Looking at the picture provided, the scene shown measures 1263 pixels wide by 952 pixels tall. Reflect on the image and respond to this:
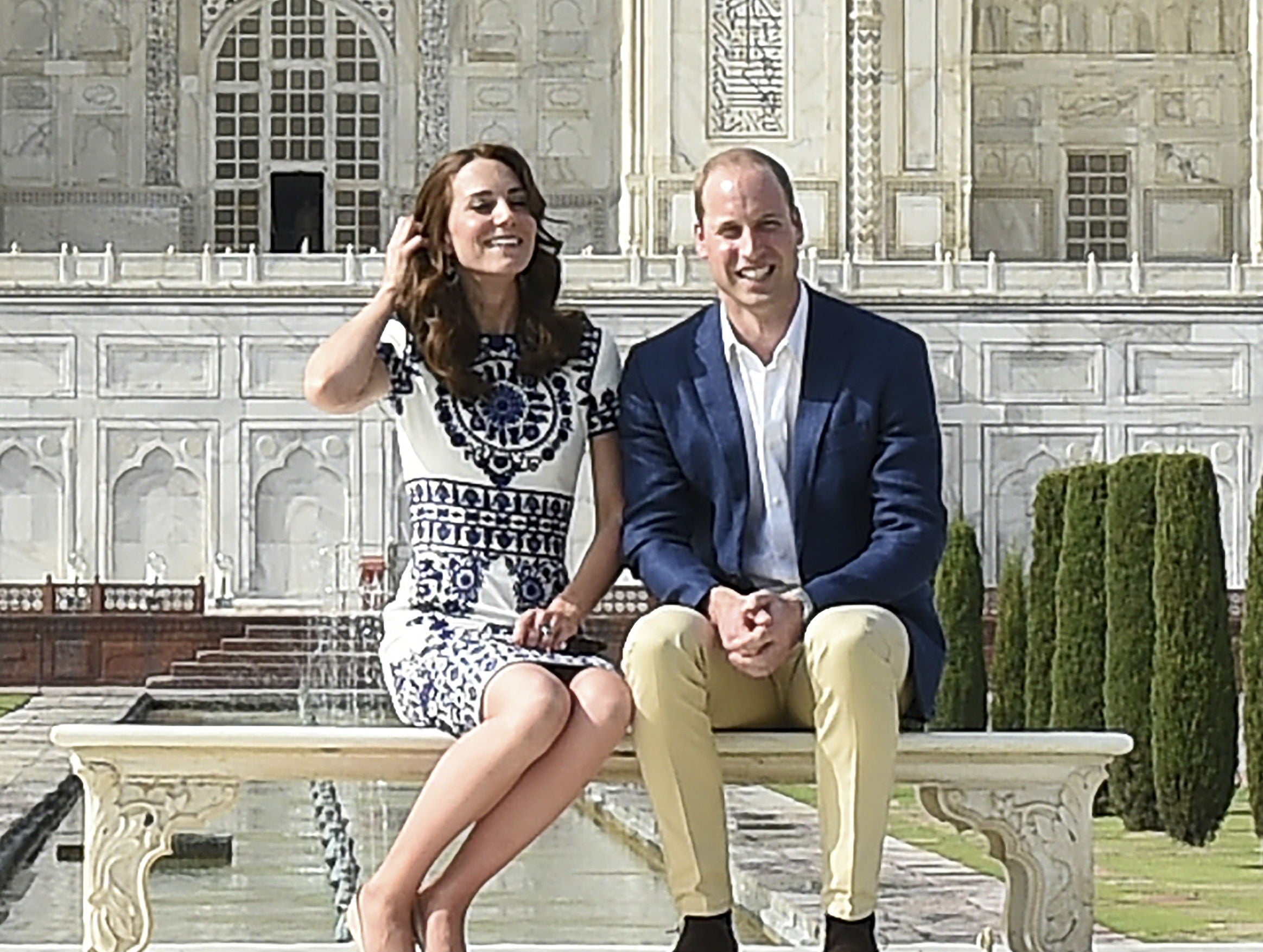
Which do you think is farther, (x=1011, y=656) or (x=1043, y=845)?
(x=1011, y=656)

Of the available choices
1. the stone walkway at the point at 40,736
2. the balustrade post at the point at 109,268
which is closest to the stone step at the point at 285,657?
the stone walkway at the point at 40,736

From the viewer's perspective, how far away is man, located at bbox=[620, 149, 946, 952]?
14.2 feet

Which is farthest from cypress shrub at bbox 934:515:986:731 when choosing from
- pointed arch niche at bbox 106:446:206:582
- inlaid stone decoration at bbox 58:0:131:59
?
inlaid stone decoration at bbox 58:0:131:59

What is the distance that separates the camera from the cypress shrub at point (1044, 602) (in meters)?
11.7

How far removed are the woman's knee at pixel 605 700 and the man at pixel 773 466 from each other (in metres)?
0.13

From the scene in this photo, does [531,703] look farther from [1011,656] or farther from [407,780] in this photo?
[1011,656]

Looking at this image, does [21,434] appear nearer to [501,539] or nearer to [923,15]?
[923,15]

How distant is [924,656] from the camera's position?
4414mm

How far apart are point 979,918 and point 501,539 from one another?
9.58ft

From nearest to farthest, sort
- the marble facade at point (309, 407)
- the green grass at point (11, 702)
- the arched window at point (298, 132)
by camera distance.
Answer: the green grass at point (11, 702) < the marble facade at point (309, 407) < the arched window at point (298, 132)

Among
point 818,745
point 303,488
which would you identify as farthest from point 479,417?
point 303,488

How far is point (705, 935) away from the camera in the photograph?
13.9ft

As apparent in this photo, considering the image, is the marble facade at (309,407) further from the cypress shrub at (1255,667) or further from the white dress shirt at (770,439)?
the white dress shirt at (770,439)

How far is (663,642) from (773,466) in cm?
41
